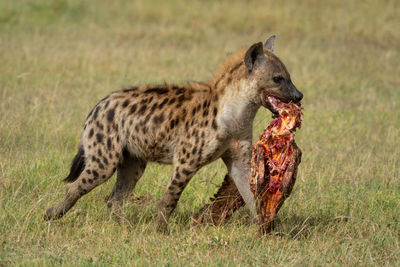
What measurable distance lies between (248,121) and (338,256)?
1.18 metres

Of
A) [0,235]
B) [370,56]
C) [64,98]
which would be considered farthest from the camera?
[370,56]

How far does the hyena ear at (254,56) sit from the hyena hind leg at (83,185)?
128 centimetres

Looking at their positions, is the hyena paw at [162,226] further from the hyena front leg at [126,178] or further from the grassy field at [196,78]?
the hyena front leg at [126,178]

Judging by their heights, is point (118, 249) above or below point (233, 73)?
below

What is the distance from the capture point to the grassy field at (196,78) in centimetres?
504

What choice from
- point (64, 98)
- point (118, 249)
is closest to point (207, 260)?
point (118, 249)

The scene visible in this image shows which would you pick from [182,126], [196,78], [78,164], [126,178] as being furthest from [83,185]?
[196,78]

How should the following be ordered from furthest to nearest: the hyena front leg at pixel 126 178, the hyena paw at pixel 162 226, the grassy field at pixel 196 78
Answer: the hyena front leg at pixel 126 178 → the hyena paw at pixel 162 226 → the grassy field at pixel 196 78

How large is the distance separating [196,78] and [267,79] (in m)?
5.11

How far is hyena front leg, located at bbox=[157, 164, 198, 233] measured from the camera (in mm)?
5332

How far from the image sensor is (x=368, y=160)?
7.21m

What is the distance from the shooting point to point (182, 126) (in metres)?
5.46

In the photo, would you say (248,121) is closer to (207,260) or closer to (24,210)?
(207,260)

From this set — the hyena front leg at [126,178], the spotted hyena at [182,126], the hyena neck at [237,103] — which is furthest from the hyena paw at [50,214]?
the hyena neck at [237,103]
